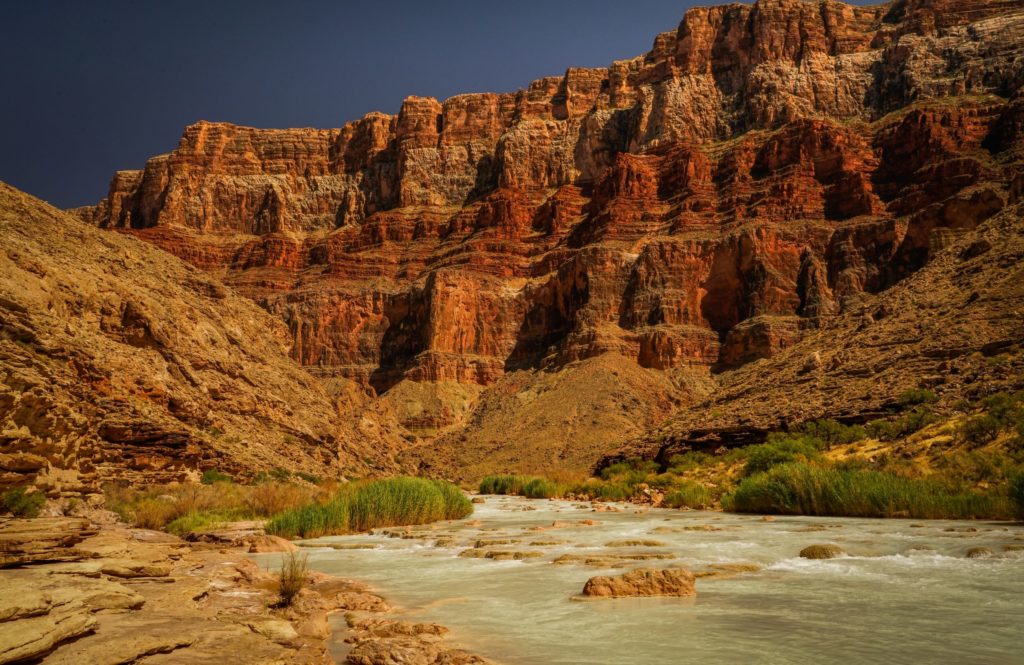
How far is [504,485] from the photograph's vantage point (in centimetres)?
4703

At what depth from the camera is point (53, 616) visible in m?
4.75

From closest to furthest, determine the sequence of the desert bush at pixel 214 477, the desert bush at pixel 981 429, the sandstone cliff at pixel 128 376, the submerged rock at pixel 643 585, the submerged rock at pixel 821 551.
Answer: the submerged rock at pixel 643 585, the submerged rock at pixel 821 551, the sandstone cliff at pixel 128 376, the desert bush at pixel 981 429, the desert bush at pixel 214 477

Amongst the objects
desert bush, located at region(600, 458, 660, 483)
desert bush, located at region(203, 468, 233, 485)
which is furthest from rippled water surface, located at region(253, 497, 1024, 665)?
desert bush, located at region(600, 458, 660, 483)

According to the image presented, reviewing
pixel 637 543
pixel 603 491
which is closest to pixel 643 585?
pixel 637 543

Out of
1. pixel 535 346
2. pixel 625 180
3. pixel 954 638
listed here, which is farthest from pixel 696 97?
pixel 954 638

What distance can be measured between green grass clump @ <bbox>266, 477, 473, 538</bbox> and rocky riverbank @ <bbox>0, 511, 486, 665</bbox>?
20.9 ft

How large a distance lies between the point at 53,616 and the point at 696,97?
119m

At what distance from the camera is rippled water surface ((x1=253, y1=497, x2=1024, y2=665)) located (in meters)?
5.84

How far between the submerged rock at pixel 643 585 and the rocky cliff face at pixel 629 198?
62193 millimetres

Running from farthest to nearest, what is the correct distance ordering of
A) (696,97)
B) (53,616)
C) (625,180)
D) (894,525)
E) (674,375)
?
1. (696,97)
2. (625,180)
3. (674,375)
4. (894,525)
5. (53,616)

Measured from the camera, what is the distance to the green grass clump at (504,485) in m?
45.3

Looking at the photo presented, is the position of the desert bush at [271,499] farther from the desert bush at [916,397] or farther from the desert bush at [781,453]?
the desert bush at [916,397]

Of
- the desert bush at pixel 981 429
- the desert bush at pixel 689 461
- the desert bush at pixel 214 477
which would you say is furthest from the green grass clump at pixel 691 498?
the desert bush at pixel 214 477

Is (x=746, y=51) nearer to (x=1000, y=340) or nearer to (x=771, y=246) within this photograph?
(x=771, y=246)
